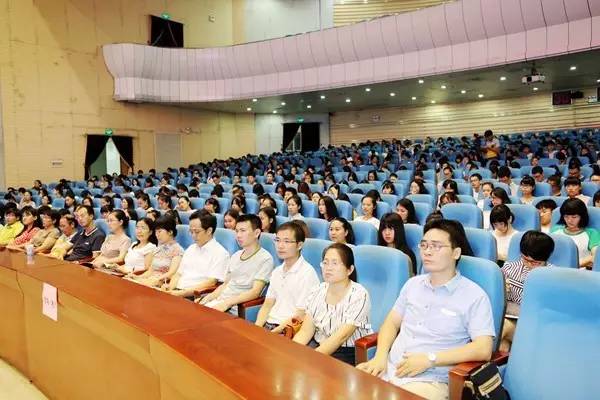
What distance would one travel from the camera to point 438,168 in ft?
30.8

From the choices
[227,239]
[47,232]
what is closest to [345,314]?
[227,239]

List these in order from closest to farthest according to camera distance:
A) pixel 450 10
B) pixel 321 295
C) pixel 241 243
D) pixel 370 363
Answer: pixel 370 363 < pixel 321 295 < pixel 241 243 < pixel 450 10

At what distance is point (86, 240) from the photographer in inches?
198

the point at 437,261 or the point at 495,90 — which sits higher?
the point at 495,90

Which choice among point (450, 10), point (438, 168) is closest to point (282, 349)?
point (438, 168)

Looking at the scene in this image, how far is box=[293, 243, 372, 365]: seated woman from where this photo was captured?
2.31 meters

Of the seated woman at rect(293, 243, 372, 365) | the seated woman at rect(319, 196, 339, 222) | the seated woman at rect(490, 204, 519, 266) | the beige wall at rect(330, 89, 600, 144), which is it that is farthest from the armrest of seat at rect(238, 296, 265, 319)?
the beige wall at rect(330, 89, 600, 144)

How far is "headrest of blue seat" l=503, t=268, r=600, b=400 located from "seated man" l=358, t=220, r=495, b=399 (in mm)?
149

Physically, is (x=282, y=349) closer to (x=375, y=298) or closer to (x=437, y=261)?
(x=437, y=261)

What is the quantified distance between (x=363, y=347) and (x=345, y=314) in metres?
0.20

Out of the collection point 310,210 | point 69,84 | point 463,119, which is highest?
point 69,84

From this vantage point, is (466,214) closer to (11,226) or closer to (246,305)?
(246,305)

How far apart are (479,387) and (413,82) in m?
11.7

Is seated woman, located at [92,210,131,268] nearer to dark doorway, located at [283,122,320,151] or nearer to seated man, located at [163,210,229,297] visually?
seated man, located at [163,210,229,297]
